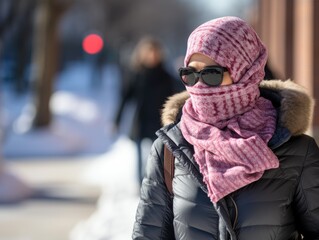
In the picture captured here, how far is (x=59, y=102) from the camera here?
3120 cm

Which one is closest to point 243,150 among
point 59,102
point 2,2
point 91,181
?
point 91,181

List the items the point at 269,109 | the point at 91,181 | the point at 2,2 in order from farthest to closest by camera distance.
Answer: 1. the point at 2,2
2. the point at 91,181
3. the point at 269,109

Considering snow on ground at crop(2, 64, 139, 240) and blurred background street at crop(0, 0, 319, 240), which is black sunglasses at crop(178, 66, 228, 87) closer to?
blurred background street at crop(0, 0, 319, 240)

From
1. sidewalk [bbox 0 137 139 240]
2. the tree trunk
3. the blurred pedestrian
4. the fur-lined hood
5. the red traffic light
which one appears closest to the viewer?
the fur-lined hood

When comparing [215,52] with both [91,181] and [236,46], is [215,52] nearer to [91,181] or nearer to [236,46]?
[236,46]

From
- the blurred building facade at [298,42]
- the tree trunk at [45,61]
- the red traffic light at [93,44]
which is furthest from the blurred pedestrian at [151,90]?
the red traffic light at [93,44]

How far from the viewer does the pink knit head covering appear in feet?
8.97

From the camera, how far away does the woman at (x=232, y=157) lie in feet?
8.71

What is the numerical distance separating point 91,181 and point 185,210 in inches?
395

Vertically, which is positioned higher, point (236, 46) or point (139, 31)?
point (236, 46)

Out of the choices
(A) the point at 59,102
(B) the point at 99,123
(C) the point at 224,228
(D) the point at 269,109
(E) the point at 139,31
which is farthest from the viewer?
(E) the point at 139,31

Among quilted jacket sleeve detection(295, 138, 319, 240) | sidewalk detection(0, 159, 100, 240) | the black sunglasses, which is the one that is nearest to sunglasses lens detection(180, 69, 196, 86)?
the black sunglasses

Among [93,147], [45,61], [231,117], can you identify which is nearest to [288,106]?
[231,117]

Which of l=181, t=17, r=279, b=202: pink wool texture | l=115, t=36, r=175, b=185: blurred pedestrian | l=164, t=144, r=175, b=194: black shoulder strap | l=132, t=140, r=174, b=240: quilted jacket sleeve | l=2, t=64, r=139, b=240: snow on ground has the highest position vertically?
l=181, t=17, r=279, b=202: pink wool texture
